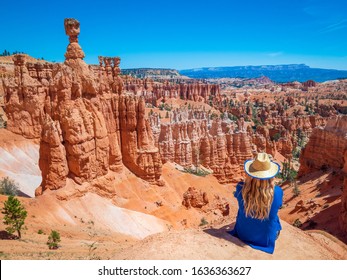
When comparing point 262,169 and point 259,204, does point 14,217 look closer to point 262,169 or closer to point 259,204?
point 259,204

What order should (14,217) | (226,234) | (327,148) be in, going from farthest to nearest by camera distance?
(327,148) → (14,217) → (226,234)

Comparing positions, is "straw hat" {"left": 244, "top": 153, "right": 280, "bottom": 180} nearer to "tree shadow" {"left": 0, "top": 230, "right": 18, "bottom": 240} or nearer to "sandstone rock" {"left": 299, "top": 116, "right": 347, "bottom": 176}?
"tree shadow" {"left": 0, "top": 230, "right": 18, "bottom": 240}

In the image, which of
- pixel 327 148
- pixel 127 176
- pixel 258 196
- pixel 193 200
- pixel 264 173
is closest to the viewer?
pixel 264 173

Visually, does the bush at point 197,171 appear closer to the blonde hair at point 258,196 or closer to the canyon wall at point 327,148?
the canyon wall at point 327,148

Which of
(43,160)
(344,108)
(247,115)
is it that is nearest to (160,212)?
(43,160)

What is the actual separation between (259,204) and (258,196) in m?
0.22

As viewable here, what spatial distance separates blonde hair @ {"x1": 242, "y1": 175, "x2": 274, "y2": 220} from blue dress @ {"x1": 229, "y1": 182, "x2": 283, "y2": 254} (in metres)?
0.22

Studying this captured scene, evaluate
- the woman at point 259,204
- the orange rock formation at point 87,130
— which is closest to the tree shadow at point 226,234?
the woman at point 259,204

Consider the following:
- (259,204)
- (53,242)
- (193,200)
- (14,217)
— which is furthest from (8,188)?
(259,204)

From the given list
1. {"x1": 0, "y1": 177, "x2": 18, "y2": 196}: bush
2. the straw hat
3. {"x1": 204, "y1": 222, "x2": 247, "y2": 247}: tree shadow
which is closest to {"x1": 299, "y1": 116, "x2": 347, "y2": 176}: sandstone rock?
{"x1": 204, "y1": 222, "x2": 247, "y2": 247}: tree shadow

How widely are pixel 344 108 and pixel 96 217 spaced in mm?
98759

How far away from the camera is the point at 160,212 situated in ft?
84.9

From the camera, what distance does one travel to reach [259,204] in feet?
25.1

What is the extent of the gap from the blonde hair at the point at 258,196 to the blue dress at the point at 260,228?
220mm
